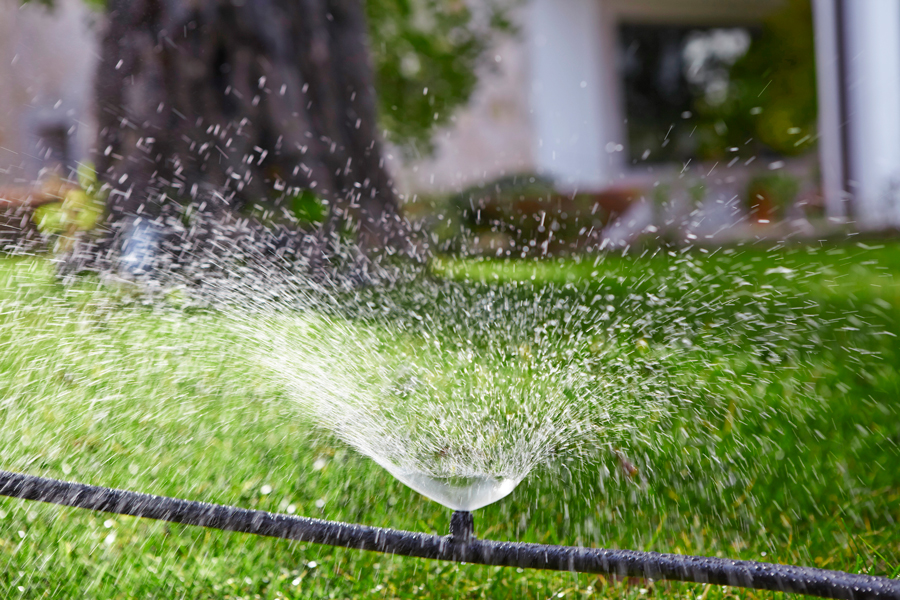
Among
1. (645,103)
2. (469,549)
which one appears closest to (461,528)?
(469,549)

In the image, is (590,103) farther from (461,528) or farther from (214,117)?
(461,528)

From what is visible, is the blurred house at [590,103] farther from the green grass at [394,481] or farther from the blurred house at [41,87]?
the green grass at [394,481]

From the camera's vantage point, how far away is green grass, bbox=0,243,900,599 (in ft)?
4.67

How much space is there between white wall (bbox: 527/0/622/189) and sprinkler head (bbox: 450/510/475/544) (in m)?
6.47

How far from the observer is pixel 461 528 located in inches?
38.5

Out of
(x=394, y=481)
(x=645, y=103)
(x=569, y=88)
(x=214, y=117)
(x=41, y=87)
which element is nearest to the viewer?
(x=394, y=481)

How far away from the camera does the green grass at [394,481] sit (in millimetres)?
1423

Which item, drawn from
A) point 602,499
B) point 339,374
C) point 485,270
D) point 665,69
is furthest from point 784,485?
point 665,69

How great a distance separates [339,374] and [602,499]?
78cm

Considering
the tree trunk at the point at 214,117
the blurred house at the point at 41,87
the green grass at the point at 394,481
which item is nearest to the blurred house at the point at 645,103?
the green grass at the point at 394,481

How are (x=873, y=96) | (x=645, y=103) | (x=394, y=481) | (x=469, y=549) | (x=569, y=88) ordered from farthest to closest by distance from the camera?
(x=645, y=103)
(x=569, y=88)
(x=873, y=96)
(x=394, y=481)
(x=469, y=549)

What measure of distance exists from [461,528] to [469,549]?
0.09 ft

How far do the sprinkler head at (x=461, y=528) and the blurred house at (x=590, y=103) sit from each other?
587cm

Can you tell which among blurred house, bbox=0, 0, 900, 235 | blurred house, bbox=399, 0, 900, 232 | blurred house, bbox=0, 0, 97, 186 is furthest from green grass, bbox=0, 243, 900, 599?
blurred house, bbox=0, 0, 97, 186
